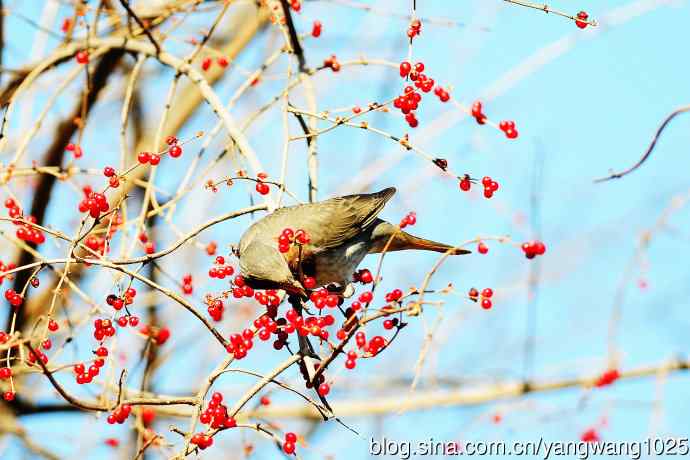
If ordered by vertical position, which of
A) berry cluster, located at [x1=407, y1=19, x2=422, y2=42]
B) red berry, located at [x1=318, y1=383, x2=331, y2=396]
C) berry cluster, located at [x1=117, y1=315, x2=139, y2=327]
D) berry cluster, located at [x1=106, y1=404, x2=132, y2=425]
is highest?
berry cluster, located at [x1=407, y1=19, x2=422, y2=42]

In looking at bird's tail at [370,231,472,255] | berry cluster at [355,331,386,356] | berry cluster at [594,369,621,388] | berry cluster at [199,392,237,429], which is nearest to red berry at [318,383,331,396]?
berry cluster at [355,331,386,356]

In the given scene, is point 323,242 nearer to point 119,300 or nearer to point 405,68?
point 405,68

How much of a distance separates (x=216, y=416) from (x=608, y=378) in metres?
2.98

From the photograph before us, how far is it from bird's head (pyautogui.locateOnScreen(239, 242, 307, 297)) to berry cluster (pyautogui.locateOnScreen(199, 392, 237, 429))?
638 millimetres

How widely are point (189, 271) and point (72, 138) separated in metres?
2.44

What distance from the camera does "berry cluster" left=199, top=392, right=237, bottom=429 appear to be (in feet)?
9.06

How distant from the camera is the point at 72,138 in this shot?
18.9 feet

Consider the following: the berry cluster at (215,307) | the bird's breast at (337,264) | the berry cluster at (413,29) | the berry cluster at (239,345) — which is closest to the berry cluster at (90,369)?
the berry cluster at (215,307)

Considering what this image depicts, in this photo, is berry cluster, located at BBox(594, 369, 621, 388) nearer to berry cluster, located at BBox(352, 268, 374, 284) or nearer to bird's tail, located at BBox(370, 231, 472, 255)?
bird's tail, located at BBox(370, 231, 472, 255)

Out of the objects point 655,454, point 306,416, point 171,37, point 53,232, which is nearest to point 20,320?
point 306,416

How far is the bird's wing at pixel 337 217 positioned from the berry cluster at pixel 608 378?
67.2 inches

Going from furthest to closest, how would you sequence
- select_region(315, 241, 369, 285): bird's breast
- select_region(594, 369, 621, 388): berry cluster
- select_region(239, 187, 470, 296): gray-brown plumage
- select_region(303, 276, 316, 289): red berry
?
select_region(594, 369, 621, 388): berry cluster
select_region(315, 241, 369, 285): bird's breast
select_region(303, 276, 316, 289): red berry
select_region(239, 187, 470, 296): gray-brown plumage

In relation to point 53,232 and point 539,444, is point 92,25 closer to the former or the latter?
point 53,232

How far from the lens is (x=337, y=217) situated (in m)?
4.30
